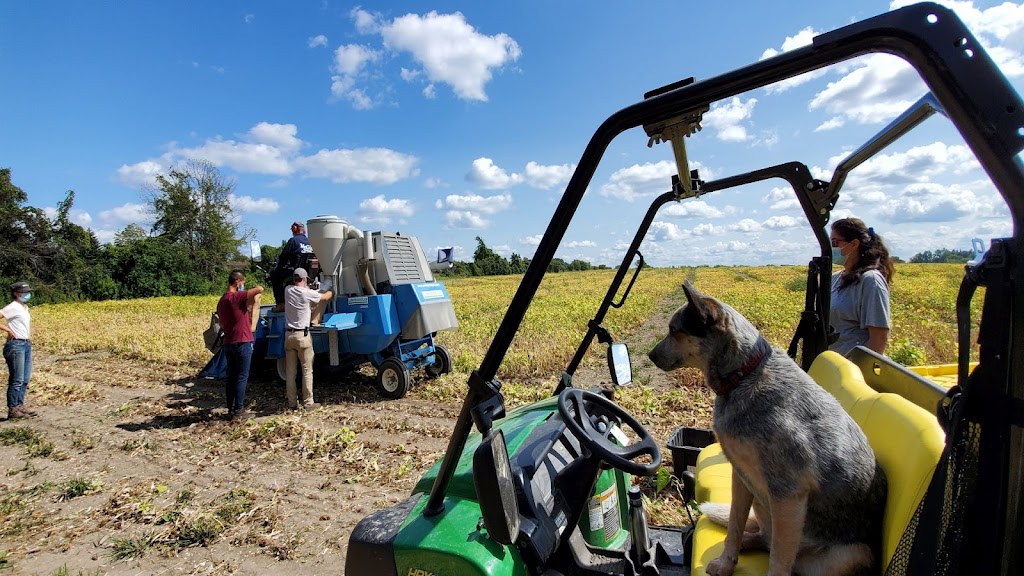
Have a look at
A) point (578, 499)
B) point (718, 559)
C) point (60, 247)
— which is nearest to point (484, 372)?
point (578, 499)

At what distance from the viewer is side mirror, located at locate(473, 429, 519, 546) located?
1467mm

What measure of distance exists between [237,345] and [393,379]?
2343 millimetres

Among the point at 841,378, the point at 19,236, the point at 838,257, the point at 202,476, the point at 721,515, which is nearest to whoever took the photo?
the point at 721,515

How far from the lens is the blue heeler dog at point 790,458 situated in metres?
1.89

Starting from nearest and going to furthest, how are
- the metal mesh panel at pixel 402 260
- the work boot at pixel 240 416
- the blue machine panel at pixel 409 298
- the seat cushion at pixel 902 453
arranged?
1. the seat cushion at pixel 902 453
2. the work boot at pixel 240 416
3. the blue machine panel at pixel 409 298
4. the metal mesh panel at pixel 402 260

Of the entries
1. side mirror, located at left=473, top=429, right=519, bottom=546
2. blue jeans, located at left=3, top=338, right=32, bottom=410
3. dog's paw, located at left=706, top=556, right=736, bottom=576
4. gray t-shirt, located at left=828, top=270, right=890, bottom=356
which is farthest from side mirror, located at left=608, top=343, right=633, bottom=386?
blue jeans, located at left=3, top=338, right=32, bottom=410

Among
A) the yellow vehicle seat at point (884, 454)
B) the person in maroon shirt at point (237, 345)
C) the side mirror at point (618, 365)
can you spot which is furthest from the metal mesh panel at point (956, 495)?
the person in maroon shirt at point (237, 345)

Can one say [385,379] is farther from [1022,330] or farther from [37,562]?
[1022,330]

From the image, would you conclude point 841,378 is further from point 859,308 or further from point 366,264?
point 366,264

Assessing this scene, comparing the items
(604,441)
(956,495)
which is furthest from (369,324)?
(956,495)

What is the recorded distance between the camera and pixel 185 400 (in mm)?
9195

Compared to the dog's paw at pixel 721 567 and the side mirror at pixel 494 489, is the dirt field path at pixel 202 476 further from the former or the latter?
the side mirror at pixel 494 489

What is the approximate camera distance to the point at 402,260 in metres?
9.12

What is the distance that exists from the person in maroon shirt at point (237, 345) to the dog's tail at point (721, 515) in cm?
698
